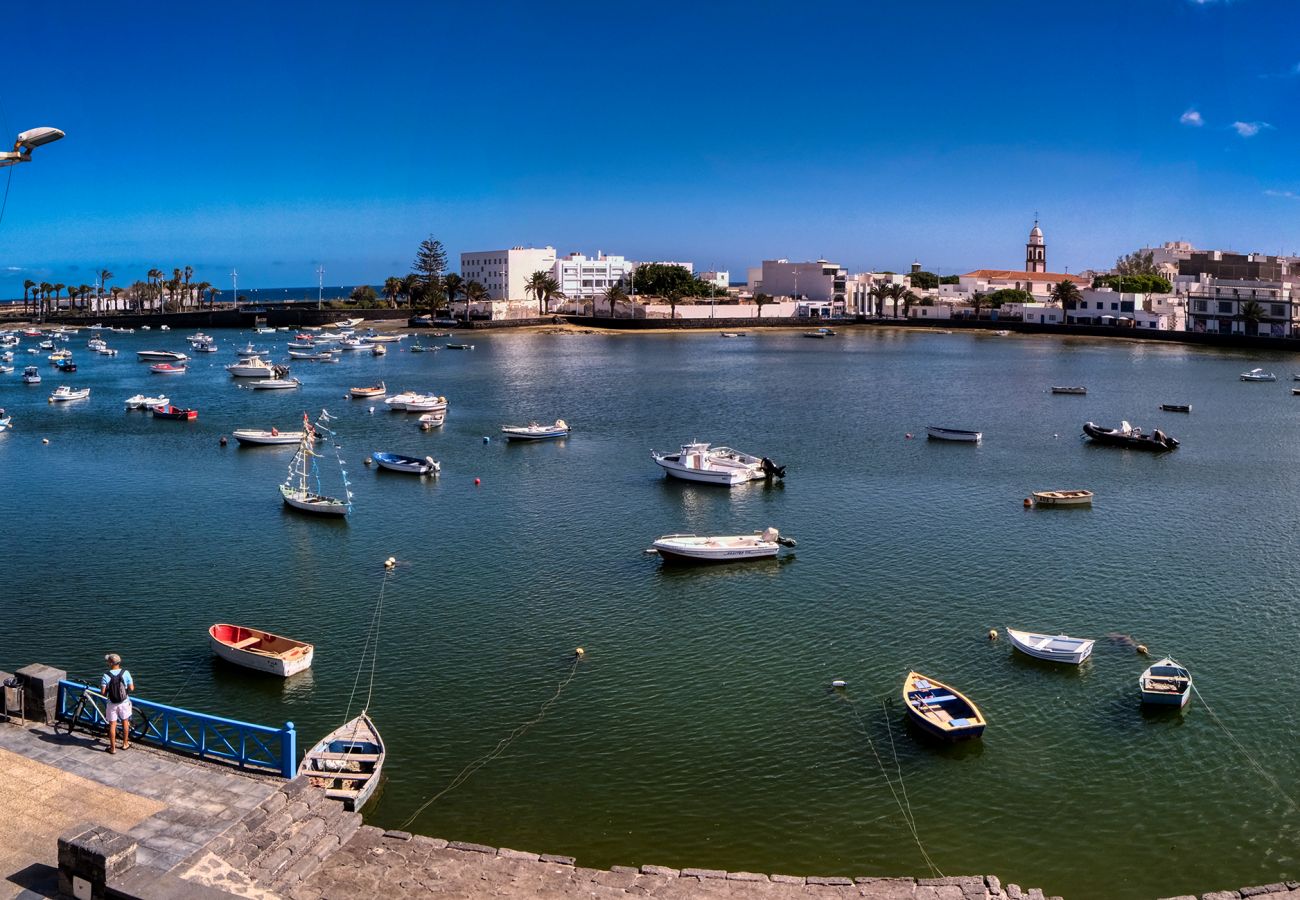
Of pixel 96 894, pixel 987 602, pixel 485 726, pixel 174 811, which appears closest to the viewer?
pixel 96 894

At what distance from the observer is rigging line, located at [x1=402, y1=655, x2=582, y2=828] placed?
20.9 metres

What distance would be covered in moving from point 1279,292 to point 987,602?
136 m

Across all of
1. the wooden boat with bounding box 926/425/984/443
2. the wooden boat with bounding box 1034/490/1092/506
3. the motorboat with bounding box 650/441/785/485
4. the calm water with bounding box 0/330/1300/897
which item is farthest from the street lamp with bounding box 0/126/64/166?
the wooden boat with bounding box 926/425/984/443

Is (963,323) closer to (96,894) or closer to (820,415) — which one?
(820,415)

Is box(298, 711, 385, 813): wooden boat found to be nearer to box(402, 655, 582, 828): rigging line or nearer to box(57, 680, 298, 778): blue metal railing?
box(57, 680, 298, 778): blue metal railing

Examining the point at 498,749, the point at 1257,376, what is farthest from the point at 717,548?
the point at 1257,376

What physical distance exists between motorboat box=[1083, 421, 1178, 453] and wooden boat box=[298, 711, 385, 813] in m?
53.3

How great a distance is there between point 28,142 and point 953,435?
51170 mm

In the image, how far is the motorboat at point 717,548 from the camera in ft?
121

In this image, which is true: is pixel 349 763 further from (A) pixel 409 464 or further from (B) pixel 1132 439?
(B) pixel 1132 439

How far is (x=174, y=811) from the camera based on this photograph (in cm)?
1602

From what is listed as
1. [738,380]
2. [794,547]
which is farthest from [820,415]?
[794,547]

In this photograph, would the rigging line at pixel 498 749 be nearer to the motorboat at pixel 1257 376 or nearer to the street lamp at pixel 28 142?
the street lamp at pixel 28 142

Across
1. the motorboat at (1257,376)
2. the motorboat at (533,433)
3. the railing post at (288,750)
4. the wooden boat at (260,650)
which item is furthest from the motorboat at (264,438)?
the motorboat at (1257,376)
